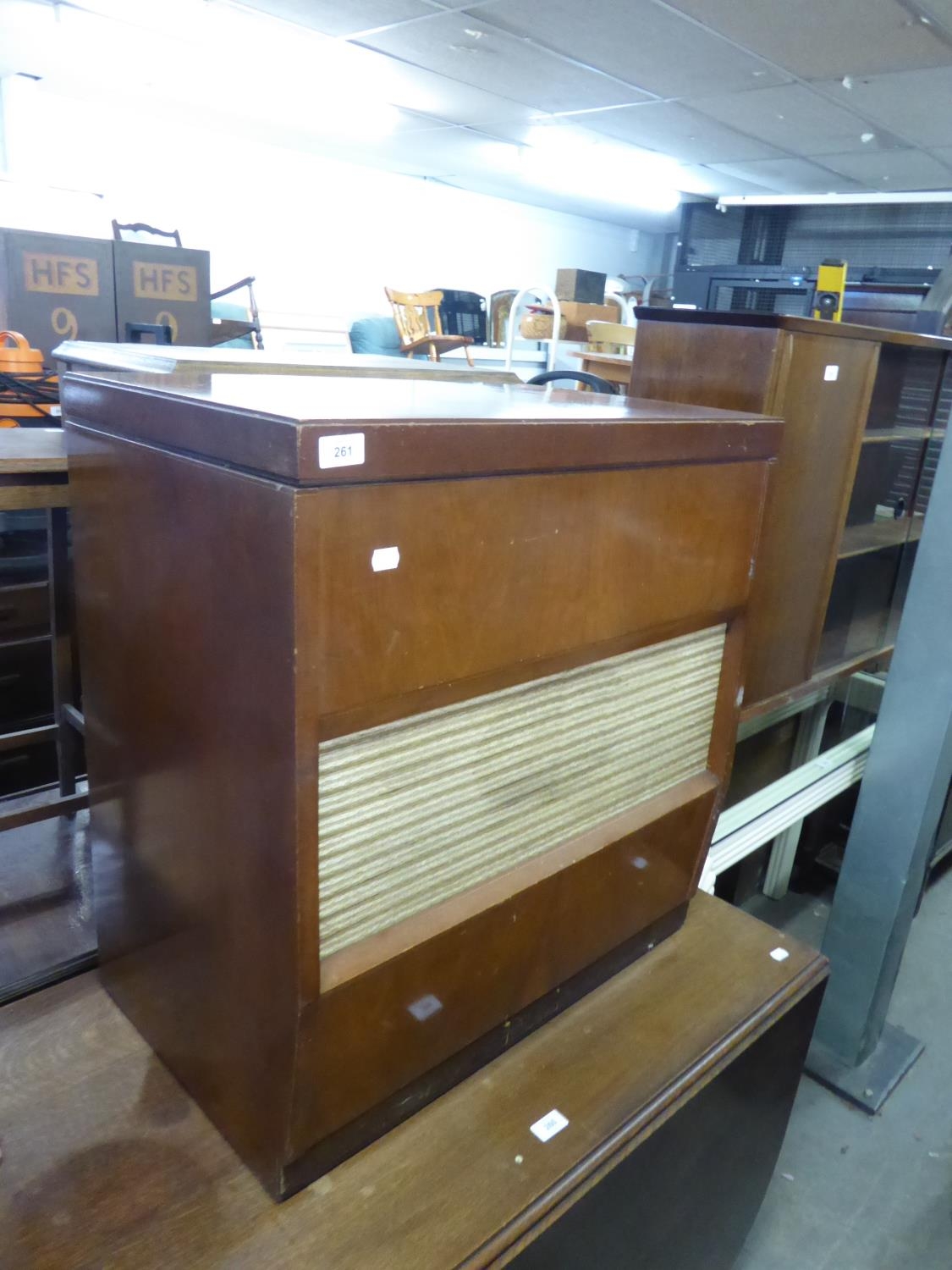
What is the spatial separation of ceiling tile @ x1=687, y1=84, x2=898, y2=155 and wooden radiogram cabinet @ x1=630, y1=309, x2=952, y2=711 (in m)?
3.70

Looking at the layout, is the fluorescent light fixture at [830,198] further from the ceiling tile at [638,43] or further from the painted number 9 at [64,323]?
the painted number 9 at [64,323]

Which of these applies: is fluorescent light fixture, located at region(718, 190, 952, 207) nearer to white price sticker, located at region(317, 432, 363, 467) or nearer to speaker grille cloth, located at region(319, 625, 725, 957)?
speaker grille cloth, located at region(319, 625, 725, 957)

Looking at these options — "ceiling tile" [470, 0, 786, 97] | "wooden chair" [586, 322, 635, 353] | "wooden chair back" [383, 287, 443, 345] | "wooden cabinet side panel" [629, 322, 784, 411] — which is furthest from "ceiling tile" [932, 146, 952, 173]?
"wooden cabinet side panel" [629, 322, 784, 411]

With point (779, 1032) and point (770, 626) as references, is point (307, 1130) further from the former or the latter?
point (770, 626)

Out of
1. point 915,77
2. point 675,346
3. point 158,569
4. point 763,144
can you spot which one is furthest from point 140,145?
point 158,569

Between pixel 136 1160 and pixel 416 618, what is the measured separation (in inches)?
21.6

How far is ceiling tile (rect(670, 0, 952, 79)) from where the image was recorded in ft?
11.6

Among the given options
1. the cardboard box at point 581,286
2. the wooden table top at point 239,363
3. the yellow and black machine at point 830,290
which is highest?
the cardboard box at point 581,286

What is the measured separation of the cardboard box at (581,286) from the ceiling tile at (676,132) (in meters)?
0.87

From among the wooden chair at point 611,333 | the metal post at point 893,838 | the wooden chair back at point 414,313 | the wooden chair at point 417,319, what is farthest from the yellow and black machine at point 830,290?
the wooden chair back at point 414,313

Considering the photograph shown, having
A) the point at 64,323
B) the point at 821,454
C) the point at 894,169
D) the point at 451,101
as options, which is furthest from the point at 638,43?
the point at 821,454

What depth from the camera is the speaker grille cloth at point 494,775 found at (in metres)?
0.68

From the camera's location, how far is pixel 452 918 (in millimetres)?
771

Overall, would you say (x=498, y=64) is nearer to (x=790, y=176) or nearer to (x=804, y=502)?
(x=790, y=176)
